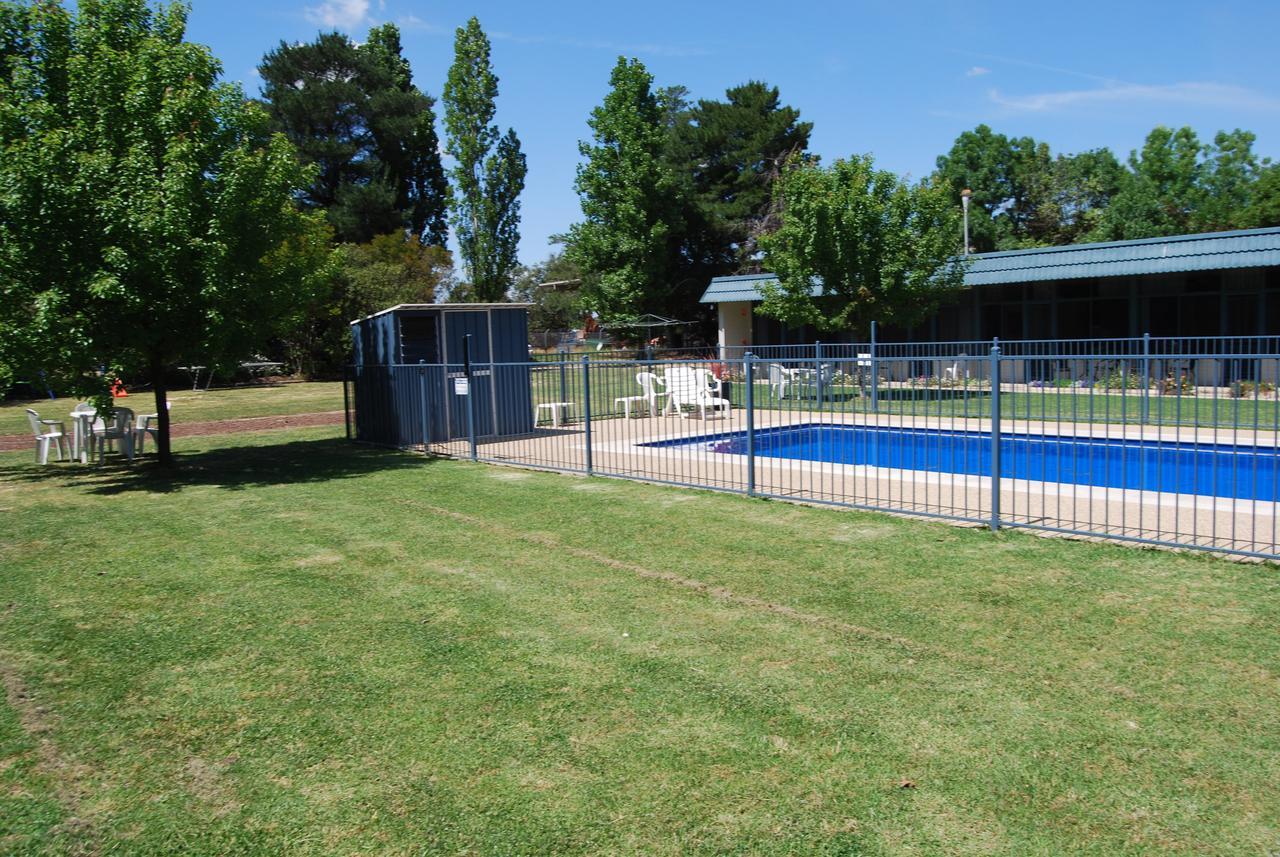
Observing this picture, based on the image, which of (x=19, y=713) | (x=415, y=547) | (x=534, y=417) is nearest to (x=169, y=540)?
(x=415, y=547)

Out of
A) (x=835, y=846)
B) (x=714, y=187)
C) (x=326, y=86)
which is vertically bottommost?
(x=835, y=846)

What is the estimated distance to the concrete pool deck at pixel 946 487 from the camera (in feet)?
27.0

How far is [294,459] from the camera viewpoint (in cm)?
1594

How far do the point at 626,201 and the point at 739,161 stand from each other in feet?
38.4

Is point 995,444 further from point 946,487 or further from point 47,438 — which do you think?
point 47,438

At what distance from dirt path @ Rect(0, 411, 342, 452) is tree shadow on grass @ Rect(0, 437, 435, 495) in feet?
14.1

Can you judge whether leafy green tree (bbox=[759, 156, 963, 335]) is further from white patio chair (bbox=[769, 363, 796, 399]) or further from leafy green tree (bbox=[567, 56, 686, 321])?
leafy green tree (bbox=[567, 56, 686, 321])

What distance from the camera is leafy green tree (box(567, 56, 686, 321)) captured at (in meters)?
41.6

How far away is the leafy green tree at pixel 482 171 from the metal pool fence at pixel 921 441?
26.3 metres

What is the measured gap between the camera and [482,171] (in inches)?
1826

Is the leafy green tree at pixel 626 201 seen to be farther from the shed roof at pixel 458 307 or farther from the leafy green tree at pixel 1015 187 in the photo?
the shed roof at pixel 458 307

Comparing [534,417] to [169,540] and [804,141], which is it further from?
[804,141]

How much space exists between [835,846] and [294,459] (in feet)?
46.6

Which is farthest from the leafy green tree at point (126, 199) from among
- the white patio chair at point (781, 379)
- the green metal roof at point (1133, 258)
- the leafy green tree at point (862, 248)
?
the green metal roof at point (1133, 258)
